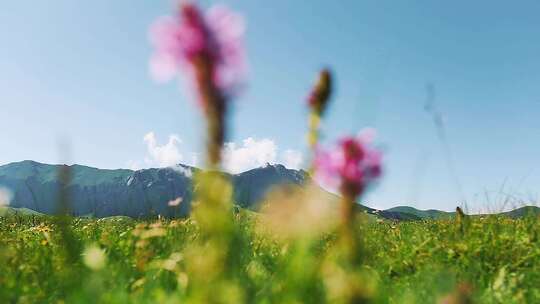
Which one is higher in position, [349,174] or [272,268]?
[349,174]

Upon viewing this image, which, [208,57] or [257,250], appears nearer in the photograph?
[208,57]

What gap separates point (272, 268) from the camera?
6.12m

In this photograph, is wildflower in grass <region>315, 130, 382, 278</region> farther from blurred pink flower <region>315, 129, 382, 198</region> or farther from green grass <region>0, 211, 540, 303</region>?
green grass <region>0, 211, 540, 303</region>

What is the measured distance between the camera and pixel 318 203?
135 inches

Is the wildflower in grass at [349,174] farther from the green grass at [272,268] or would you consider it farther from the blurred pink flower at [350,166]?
the green grass at [272,268]

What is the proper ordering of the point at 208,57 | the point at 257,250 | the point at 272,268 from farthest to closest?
the point at 257,250 < the point at 272,268 < the point at 208,57

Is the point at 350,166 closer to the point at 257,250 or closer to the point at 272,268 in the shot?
the point at 272,268

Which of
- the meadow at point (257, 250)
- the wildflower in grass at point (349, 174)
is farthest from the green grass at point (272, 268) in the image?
the wildflower in grass at point (349, 174)

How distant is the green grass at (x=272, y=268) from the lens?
3.90 meters

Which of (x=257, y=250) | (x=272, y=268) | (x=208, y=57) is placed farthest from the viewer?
(x=257, y=250)

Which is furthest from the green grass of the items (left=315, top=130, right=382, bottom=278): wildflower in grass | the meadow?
(left=315, top=130, right=382, bottom=278): wildflower in grass

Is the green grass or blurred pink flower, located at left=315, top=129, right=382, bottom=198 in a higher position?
blurred pink flower, located at left=315, top=129, right=382, bottom=198

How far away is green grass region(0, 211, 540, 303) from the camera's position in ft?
12.8

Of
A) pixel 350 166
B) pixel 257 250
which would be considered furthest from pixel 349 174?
pixel 257 250
